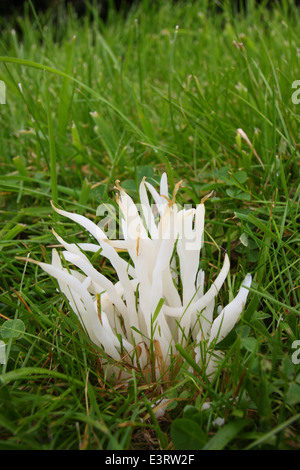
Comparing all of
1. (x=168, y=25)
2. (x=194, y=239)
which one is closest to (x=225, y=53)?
(x=168, y=25)

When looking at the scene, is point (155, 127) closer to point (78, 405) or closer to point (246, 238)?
point (246, 238)

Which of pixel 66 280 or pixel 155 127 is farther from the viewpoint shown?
pixel 155 127

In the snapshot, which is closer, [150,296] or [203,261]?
[150,296]

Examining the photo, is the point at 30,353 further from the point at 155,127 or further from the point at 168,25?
the point at 168,25
